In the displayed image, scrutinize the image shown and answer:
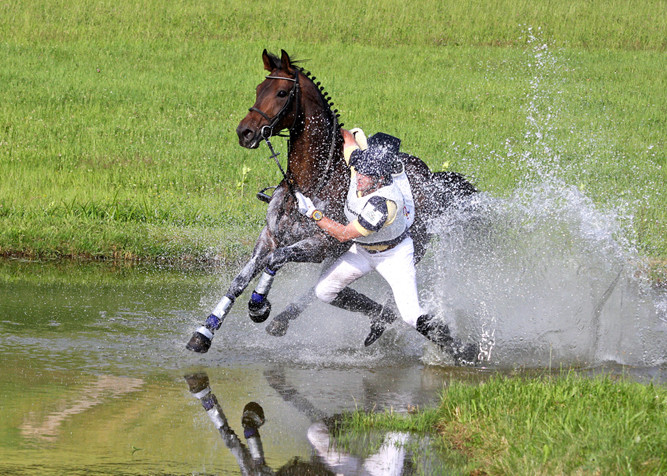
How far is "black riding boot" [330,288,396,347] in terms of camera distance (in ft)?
27.6

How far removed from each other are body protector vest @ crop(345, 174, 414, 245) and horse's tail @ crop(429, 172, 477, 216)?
924 millimetres

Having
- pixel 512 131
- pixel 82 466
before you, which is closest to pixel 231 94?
pixel 512 131

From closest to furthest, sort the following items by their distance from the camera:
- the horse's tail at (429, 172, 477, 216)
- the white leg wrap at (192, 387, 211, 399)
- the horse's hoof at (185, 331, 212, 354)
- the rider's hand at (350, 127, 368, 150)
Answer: the white leg wrap at (192, 387, 211, 399)
the horse's hoof at (185, 331, 212, 354)
the rider's hand at (350, 127, 368, 150)
the horse's tail at (429, 172, 477, 216)

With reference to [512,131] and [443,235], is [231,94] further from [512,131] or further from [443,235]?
[443,235]

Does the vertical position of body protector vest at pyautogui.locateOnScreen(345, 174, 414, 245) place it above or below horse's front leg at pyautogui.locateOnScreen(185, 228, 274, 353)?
above

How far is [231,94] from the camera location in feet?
74.5

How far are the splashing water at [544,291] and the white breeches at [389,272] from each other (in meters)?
0.85

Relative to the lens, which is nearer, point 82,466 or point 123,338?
point 82,466

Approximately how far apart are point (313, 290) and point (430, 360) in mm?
1164

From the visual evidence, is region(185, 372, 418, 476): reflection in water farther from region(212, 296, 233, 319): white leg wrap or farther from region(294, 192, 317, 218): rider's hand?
region(294, 192, 317, 218): rider's hand

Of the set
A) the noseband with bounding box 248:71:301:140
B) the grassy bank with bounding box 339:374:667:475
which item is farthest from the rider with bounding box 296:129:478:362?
the grassy bank with bounding box 339:374:667:475

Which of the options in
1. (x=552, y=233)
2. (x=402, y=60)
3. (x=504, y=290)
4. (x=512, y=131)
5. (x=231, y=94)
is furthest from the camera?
(x=402, y=60)

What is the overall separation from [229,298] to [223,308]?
11 cm

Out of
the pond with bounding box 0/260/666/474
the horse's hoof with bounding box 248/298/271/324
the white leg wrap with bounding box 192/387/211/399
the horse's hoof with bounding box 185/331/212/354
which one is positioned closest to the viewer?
the pond with bounding box 0/260/666/474
